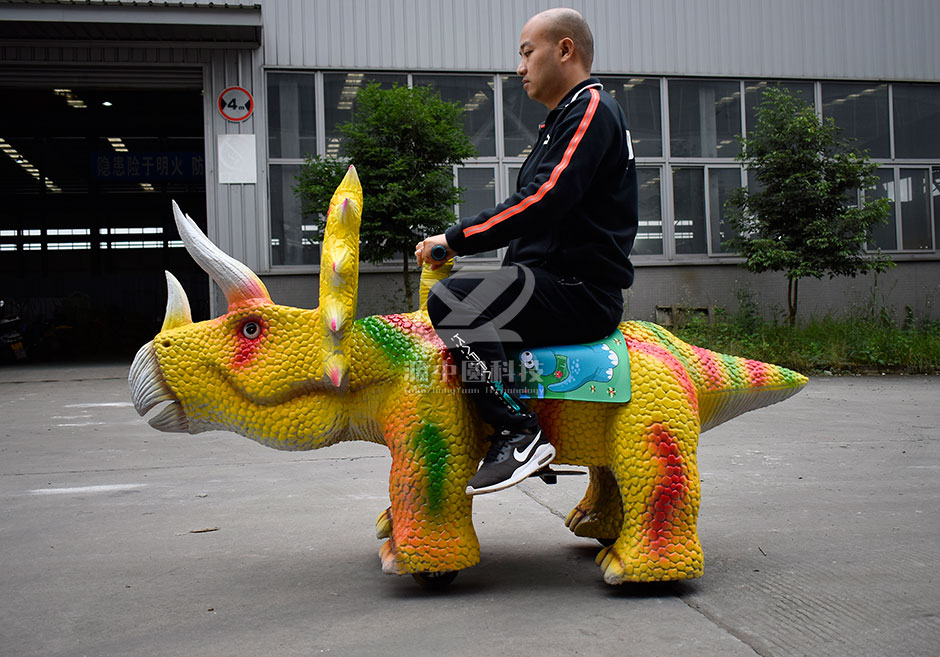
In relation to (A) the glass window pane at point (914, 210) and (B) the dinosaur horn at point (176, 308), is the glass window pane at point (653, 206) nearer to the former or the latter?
(A) the glass window pane at point (914, 210)

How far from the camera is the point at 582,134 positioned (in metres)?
2.63

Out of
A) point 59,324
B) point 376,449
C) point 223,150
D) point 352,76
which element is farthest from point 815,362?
point 59,324

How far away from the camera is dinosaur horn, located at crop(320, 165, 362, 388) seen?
2.65 meters

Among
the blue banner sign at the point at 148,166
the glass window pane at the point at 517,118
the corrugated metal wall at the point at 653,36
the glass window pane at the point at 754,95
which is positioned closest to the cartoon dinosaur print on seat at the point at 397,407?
the corrugated metal wall at the point at 653,36

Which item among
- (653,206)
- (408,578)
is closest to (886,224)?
(653,206)

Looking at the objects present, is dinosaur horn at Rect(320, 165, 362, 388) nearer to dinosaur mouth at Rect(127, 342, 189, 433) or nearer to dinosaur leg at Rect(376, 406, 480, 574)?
dinosaur leg at Rect(376, 406, 480, 574)

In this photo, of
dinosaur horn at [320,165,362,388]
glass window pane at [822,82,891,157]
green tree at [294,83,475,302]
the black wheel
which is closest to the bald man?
dinosaur horn at [320,165,362,388]

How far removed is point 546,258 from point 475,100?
1115 centimetres

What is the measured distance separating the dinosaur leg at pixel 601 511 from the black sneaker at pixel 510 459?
0.65 meters

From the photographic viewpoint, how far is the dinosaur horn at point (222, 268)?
278cm

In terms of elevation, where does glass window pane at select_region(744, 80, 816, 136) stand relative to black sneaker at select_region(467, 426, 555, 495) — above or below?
above

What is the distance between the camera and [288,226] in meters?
12.8

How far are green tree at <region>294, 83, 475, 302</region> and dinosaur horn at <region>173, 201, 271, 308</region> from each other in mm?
7686

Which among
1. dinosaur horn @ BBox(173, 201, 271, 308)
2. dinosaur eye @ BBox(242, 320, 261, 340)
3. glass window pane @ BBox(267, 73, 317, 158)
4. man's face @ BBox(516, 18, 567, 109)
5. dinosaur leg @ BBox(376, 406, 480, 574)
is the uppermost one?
glass window pane @ BBox(267, 73, 317, 158)
